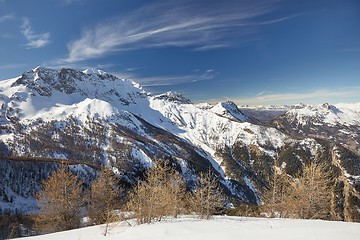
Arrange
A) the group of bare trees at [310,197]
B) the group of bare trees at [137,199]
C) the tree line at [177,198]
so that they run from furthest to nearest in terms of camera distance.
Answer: the group of bare trees at [310,197]
the tree line at [177,198]
the group of bare trees at [137,199]

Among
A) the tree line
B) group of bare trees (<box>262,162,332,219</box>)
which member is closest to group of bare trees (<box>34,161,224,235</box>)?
the tree line

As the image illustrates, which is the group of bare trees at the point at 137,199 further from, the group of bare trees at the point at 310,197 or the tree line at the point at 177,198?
the group of bare trees at the point at 310,197

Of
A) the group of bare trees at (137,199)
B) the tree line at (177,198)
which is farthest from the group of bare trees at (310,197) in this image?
the group of bare trees at (137,199)

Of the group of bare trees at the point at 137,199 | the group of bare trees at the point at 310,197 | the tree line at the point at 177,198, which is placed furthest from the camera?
the group of bare trees at the point at 310,197

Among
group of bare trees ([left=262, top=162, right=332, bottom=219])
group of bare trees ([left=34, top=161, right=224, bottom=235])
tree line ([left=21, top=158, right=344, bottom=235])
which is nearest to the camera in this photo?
group of bare trees ([left=34, top=161, right=224, bottom=235])

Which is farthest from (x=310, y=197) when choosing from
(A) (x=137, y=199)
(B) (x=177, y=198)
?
(A) (x=137, y=199)

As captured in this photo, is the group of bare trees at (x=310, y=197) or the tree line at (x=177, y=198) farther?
the group of bare trees at (x=310, y=197)

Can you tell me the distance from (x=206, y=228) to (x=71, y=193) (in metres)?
28.4

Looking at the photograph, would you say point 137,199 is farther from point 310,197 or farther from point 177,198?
point 310,197

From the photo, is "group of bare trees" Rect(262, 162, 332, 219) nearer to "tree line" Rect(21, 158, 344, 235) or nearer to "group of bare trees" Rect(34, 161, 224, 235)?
"tree line" Rect(21, 158, 344, 235)

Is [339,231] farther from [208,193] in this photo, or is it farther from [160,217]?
[208,193]

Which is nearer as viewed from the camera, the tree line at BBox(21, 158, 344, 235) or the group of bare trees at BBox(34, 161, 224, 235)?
the group of bare trees at BBox(34, 161, 224, 235)

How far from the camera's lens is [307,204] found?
3894 centimetres

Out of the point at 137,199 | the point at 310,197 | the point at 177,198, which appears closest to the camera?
the point at 137,199
